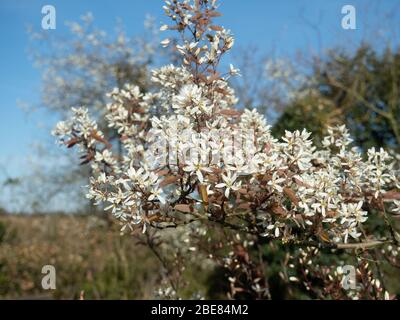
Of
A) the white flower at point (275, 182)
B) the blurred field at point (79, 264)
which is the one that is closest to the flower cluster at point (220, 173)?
the white flower at point (275, 182)

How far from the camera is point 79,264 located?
7.50 m

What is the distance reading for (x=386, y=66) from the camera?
9.55 m

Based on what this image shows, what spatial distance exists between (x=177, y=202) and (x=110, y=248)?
21.2 feet

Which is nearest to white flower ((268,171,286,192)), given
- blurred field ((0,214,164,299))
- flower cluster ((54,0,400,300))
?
flower cluster ((54,0,400,300))

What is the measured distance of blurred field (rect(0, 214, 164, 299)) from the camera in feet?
19.9

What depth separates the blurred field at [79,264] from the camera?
6.08 m

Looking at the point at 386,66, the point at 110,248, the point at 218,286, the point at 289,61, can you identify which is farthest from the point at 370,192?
the point at 289,61

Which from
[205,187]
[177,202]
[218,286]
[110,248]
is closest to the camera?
[205,187]

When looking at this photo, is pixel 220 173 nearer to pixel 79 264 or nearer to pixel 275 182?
pixel 275 182

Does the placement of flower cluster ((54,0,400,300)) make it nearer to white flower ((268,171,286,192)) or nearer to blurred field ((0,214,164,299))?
white flower ((268,171,286,192))

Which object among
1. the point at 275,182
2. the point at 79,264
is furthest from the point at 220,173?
the point at 79,264
